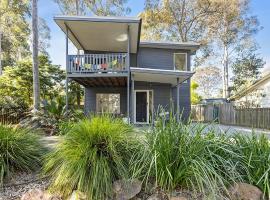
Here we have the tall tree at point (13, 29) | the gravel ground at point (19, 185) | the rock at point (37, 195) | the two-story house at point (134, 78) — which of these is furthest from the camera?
the tall tree at point (13, 29)

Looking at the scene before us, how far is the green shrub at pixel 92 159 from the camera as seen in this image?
158 inches

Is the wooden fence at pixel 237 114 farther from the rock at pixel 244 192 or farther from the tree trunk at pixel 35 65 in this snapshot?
the rock at pixel 244 192

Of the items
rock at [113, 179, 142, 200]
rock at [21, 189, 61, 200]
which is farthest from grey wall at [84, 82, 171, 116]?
rock at [113, 179, 142, 200]

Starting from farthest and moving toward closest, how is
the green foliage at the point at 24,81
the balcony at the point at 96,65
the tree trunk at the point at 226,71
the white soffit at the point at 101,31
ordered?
the tree trunk at the point at 226,71, the green foliage at the point at 24,81, the balcony at the point at 96,65, the white soffit at the point at 101,31

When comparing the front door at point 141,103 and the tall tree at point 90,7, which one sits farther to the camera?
the tall tree at point 90,7

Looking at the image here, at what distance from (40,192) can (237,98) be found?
2395 centimetres

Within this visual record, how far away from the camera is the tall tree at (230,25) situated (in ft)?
91.5

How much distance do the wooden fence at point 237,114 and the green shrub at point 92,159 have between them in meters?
7.85

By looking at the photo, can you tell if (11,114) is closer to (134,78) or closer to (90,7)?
(134,78)

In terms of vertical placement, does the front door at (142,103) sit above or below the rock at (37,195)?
above

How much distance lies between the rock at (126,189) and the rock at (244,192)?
134 cm

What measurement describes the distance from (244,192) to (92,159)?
225 cm

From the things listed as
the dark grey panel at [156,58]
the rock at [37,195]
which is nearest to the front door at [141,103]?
the dark grey panel at [156,58]

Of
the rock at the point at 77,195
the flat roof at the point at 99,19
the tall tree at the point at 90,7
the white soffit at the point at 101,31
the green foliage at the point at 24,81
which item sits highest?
the tall tree at the point at 90,7
